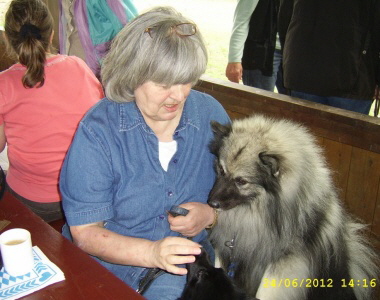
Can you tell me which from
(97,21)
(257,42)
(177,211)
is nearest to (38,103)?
(177,211)

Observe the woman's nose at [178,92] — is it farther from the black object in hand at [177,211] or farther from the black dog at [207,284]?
the black dog at [207,284]

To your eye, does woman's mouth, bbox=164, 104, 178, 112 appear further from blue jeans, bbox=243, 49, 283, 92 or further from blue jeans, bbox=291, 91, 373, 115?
blue jeans, bbox=243, 49, 283, 92

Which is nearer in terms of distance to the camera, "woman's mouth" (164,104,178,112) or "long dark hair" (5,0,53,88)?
"woman's mouth" (164,104,178,112)

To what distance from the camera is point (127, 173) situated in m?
1.38

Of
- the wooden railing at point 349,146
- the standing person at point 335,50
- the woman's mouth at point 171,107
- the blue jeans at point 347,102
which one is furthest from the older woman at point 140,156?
the blue jeans at point 347,102

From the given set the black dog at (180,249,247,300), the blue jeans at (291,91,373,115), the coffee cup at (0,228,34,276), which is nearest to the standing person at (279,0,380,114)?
the blue jeans at (291,91,373,115)

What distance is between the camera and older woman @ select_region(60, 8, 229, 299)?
129cm

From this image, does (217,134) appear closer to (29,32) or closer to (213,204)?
(213,204)

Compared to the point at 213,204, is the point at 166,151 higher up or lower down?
higher up

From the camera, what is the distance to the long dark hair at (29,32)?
6.39ft

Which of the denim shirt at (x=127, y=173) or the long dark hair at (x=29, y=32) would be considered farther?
the long dark hair at (x=29, y=32)

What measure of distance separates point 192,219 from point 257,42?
6.60 feet

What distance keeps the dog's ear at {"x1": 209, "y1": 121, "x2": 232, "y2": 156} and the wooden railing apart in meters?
0.79

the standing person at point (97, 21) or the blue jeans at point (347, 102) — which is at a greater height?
the standing person at point (97, 21)
